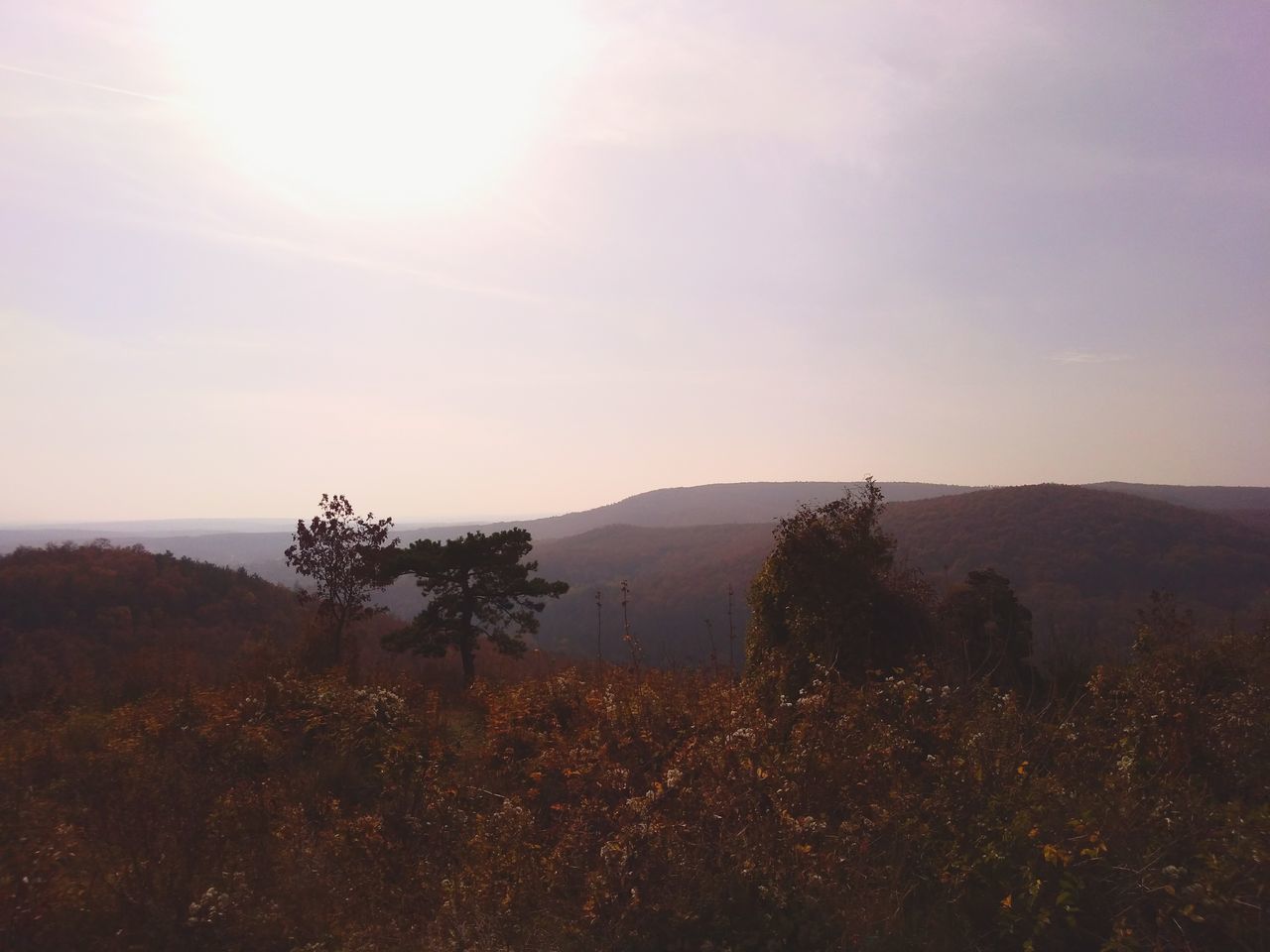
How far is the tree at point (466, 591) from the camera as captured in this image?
Answer: 14240 millimetres

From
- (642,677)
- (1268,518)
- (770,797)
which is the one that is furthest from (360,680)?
(1268,518)

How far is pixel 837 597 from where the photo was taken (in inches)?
378

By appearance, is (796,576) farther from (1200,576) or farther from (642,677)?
(1200,576)

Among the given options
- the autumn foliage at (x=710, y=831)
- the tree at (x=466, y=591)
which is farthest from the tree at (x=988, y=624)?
the tree at (x=466, y=591)

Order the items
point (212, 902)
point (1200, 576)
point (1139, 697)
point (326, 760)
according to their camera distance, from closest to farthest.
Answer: point (212, 902) → point (1139, 697) → point (326, 760) → point (1200, 576)

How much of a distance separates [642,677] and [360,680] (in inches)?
218

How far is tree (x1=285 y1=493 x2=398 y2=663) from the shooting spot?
1412 centimetres

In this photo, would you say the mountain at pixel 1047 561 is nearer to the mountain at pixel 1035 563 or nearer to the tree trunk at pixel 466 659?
the mountain at pixel 1035 563

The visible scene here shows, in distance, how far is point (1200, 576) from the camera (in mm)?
53031

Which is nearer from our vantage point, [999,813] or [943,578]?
[999,813]

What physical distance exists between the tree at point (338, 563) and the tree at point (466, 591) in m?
0.62

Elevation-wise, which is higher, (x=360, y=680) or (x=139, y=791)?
(x=139, y=791)

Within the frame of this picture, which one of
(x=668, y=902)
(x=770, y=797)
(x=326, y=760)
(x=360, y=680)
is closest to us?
(x=668, y=902)

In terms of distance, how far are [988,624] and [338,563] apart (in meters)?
12.3
